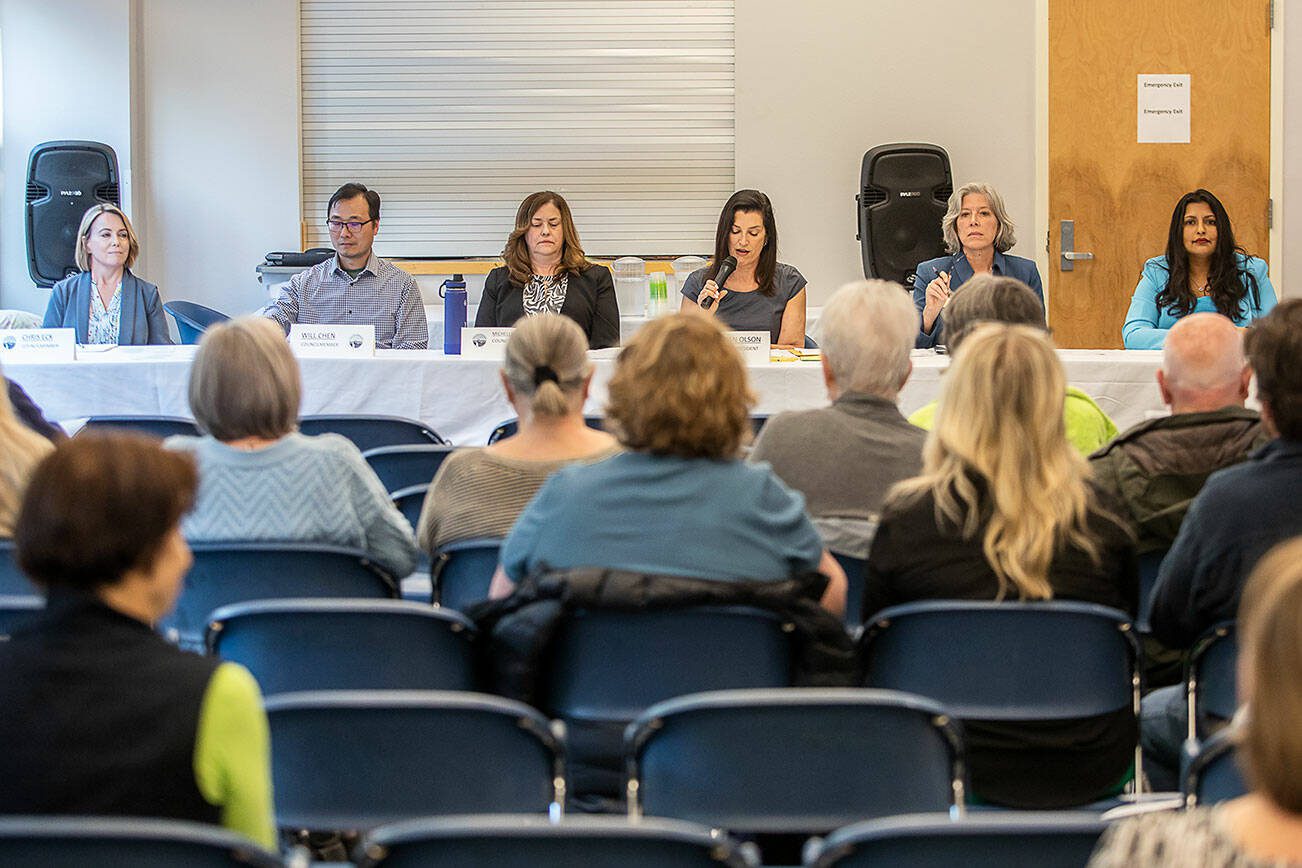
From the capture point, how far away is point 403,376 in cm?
529

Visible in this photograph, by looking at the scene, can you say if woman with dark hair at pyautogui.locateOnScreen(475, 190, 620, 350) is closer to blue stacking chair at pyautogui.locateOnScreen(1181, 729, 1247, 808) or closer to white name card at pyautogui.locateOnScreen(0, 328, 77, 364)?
white name card at pyautogui.locateOnScreen(0, 328, 77, 364)

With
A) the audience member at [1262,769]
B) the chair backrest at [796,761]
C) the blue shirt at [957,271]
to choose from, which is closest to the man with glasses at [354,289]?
the blue shirt at [957,271]

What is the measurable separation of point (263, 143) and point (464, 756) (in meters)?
6.96

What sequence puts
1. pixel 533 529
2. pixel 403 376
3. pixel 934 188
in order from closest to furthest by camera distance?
pixel 533 529 → pixel 403 376 → pixel 934 188

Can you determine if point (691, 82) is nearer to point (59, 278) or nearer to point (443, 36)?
point (443, 36)

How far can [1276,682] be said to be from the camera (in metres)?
1.11

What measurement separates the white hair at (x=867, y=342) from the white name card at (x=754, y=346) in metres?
1.83

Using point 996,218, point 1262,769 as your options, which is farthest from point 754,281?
point 1262,769

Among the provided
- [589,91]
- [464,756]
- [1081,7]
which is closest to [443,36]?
[589,91]

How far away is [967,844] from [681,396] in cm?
108

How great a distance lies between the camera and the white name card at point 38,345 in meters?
5.29

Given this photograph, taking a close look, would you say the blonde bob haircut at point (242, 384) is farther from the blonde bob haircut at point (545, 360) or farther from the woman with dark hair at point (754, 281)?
the woman with dark hair at point (754, 281)

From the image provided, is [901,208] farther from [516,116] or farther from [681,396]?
[681,396]

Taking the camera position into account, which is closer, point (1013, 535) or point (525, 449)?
point (1013, 535)
